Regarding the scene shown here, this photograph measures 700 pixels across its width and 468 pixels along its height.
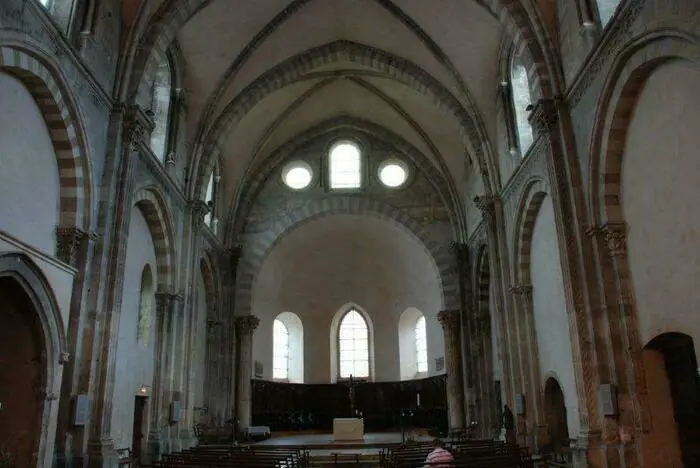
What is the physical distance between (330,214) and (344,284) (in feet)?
16.9

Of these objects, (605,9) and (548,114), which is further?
(548,114)

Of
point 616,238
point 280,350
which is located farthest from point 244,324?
point 616,238

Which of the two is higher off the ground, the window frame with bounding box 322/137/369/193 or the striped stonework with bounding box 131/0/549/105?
the window frame with bounding box 322/137/369/193

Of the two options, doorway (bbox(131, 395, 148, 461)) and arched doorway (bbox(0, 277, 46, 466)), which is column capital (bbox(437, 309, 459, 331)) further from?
arched doorway (bbox(0, 277, 46, 466))

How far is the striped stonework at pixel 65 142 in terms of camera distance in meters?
11.7

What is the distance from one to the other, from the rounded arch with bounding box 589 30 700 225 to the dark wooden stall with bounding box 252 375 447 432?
15360 mm

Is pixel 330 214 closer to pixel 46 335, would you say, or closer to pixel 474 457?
pixel 474 457

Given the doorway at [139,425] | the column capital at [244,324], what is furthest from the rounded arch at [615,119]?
the column capital at [244,324]

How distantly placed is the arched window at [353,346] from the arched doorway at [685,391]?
19908mm

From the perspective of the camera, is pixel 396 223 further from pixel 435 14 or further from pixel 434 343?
A: pixel 435 14

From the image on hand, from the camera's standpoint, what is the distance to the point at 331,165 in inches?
1107

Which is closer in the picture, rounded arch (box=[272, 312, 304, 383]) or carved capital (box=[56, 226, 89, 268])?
carved capital (box=[56, 226, 89, 268])

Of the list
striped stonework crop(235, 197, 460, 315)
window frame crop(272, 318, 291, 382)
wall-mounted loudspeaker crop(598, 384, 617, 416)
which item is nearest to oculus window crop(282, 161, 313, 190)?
striped stonework crop(235, 197, 460, 315)

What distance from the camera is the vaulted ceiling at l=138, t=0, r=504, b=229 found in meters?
19.2
